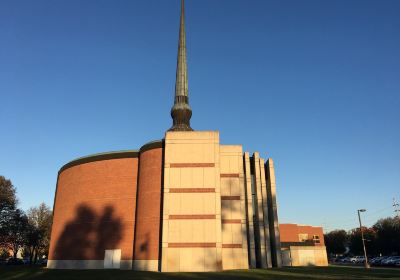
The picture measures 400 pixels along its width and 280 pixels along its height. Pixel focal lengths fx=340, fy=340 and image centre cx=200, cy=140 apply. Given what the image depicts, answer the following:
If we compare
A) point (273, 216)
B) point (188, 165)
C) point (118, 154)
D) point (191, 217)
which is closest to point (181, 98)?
point (118, 154)

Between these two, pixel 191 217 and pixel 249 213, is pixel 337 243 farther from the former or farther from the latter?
pixel 191 217

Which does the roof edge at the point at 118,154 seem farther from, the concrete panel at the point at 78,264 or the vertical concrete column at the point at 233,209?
the concrete panel at the point at 78,264

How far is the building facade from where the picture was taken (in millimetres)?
37875

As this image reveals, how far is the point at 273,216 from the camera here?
4406 cm

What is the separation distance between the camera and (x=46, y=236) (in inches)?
3147

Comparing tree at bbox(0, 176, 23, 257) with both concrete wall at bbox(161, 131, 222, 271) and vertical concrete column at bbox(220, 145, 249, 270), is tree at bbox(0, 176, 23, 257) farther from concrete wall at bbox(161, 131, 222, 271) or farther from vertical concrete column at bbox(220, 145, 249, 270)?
vertical concrete column at bbox(220, 145, 249, 270)

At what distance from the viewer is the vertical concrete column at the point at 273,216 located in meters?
42.8

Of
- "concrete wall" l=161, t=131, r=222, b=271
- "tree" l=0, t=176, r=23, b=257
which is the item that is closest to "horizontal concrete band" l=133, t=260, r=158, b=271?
"concrete wall" l=161, t=131, r=222, b=271

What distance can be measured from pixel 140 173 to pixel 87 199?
27.9 feet

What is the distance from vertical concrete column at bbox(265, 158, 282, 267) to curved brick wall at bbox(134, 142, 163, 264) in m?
14.9

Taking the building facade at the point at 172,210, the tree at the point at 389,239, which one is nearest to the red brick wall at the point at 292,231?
the tree at the point at 389,239

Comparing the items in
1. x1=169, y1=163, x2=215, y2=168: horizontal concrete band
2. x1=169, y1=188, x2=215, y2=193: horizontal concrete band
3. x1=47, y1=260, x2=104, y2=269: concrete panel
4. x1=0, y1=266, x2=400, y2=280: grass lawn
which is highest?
x1=169, y1=163, x2=215, y2=168: horizontal concrete band

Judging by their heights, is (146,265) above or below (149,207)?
below

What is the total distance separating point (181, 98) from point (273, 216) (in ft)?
78.0
